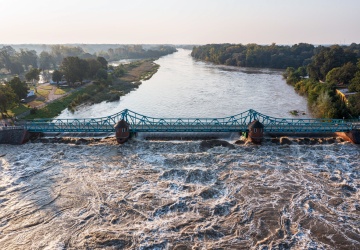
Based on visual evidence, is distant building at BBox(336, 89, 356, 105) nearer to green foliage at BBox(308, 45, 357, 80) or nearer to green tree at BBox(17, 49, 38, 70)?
green foliage at BBox(308, 45, 357, 80)

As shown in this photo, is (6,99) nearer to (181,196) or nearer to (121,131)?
(121,131)

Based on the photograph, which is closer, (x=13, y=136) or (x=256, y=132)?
(x=256, y=132)

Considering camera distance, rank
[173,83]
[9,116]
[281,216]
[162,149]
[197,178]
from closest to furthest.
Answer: [281,216] → [197,178] → [162,149] → [9,116] → [173,83]

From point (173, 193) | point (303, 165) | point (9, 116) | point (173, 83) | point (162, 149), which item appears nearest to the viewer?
point (173, 193)

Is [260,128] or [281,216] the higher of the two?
[260,128]

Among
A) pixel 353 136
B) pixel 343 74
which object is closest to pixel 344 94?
pixel 343 74

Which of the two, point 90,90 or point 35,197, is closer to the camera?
point 35,197

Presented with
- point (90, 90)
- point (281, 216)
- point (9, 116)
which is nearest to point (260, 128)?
point (281, 216)

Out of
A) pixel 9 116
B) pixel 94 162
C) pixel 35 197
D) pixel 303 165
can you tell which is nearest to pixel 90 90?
pixel 9 116

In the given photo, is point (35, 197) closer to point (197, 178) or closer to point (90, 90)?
point (197, 178)
